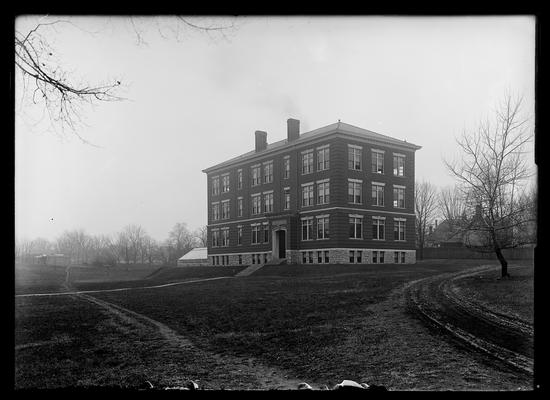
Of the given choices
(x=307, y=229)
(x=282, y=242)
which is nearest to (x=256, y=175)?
(x=282, y=242)

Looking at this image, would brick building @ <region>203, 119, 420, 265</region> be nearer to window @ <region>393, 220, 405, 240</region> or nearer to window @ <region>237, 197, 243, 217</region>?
window @ <region>393, 220, 405, 240</region>

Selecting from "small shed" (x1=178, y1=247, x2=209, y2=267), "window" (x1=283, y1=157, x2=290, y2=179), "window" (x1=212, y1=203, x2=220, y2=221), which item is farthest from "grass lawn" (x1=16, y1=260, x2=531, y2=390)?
"small shed" (x1=178, y1=247, x2=209, y2=267)

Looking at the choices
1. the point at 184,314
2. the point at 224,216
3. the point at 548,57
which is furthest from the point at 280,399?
the point at 224,216

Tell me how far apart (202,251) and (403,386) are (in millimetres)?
65416

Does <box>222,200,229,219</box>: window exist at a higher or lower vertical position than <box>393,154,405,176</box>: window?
lower

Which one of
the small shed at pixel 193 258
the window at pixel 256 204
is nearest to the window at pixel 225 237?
the window at pixel 256 204

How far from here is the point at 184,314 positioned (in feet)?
49.8

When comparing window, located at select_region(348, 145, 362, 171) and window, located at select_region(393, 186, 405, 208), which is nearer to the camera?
window, located at select_region(348, 145, 362, 171)

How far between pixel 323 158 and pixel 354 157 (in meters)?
2.72

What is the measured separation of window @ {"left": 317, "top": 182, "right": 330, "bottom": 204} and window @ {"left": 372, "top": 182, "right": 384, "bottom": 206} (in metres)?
4.43

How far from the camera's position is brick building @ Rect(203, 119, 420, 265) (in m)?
38.7

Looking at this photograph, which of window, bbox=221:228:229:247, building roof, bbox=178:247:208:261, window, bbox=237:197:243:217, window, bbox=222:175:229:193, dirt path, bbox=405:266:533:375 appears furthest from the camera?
building roof, bbox=178:247:208:261

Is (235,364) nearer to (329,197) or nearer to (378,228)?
(329,197)
